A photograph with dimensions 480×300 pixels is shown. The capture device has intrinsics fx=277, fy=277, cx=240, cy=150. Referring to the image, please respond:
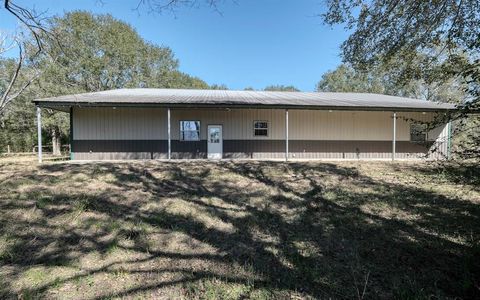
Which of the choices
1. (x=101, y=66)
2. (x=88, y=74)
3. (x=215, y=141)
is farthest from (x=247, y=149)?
(x=101, y=66)

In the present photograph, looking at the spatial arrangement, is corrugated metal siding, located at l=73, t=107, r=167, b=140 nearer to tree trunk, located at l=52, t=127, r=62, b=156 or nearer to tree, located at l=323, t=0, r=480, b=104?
tree, located at l=323, t=0, r=480, b=104

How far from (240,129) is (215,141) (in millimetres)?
1453

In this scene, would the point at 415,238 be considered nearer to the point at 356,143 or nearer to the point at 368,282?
the point at 368,282

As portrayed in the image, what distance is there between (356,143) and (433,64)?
8546mm

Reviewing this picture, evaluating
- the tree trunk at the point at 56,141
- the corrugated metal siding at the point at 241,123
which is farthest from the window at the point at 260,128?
the tree trunk at the point at 56,141

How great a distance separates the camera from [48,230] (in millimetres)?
4840

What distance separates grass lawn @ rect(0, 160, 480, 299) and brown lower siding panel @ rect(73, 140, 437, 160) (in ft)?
19.0

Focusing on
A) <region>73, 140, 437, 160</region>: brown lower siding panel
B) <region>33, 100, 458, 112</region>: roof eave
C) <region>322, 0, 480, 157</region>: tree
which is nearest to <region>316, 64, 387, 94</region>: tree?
<region>73, 140, 437, 160</region>: brown lower siding panel

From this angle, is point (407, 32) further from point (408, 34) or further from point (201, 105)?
point (201, 105)

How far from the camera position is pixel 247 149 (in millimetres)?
14508

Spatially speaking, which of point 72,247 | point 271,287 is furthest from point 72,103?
point 271,287

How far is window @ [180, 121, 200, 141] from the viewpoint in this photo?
560 inches

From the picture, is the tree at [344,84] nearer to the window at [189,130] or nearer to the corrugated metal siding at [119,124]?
the window at [189,130]

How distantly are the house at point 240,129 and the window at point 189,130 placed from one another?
0.05 m
